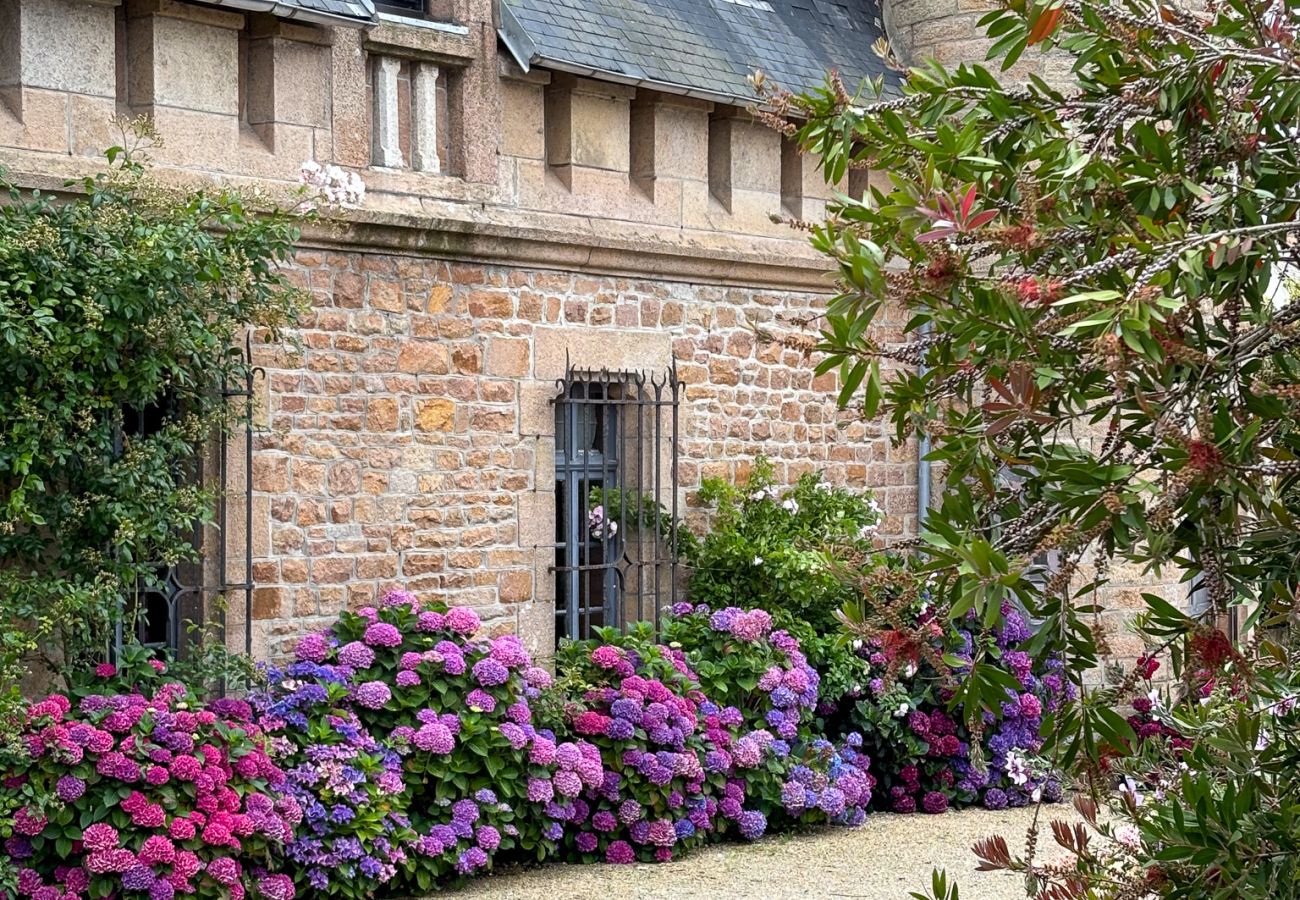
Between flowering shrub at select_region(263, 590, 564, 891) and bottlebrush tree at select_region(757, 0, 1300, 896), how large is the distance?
4609 mm

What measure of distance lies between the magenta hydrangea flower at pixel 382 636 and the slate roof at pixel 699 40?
2804 mm

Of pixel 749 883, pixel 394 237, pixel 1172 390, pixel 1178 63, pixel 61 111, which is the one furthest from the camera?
pixel 394 237

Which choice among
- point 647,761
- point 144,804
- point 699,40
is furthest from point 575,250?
point 144,804

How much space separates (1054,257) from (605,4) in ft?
22.6

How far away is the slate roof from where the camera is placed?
8.84m

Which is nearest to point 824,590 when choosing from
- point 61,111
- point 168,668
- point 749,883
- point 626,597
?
point 626,597

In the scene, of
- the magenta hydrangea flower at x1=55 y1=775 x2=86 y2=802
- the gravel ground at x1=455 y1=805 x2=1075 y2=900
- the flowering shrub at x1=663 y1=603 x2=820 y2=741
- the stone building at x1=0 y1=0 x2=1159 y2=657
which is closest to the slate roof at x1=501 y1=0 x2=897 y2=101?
the stone building at x1=0 y1=0 x2=1159 y2=657

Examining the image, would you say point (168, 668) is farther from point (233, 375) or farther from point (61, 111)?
point (61, 111)

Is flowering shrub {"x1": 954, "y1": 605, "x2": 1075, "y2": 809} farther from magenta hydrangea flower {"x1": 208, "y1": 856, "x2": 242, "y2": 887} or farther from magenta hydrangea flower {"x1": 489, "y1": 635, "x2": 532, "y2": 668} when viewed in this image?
magenta hydrangea flower {"x1": 208, "y1": 856, "x2": 242, "y2": 887}

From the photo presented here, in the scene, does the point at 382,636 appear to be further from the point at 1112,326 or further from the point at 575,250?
the point at 1112,326

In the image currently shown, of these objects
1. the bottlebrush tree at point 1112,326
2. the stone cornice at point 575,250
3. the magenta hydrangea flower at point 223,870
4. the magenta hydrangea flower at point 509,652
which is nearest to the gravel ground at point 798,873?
the magenta hydrangea flower at point 509,652

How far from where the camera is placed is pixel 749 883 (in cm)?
770

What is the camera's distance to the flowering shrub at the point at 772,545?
9.38 meters

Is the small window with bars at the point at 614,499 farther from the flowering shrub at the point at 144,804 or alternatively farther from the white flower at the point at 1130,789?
the white flower at the point at 1130,789
